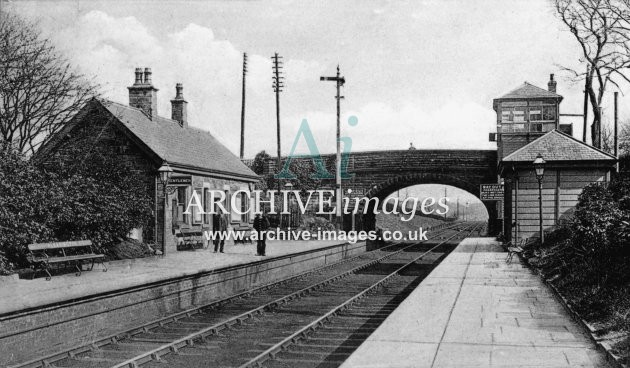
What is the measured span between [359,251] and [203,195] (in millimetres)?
8158

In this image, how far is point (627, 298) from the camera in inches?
352

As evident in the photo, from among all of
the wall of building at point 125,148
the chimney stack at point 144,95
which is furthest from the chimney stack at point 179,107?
the wall of building at point 125,148

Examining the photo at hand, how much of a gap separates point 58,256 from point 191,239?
840 centimetres

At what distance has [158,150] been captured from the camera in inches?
881

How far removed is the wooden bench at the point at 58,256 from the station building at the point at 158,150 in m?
4.71

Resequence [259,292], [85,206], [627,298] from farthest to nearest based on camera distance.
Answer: [85,206], [259,292], [627,298]

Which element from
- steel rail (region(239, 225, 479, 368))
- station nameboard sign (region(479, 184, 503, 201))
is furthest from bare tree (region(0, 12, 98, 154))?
station nameboard sign (region(479, 184, 503, 201))

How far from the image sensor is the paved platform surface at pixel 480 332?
22.9 ft

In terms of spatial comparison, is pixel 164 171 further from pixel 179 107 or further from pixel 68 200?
pixel 179 107

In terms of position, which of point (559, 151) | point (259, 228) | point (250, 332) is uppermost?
point (559, 151)

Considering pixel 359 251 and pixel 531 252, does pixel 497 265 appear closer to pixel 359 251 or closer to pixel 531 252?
pixel 531 252

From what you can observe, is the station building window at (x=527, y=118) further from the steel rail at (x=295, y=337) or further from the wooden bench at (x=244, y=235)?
the steel rail at (x=295, y=337)

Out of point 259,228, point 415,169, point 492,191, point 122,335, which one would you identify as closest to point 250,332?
point 122,335

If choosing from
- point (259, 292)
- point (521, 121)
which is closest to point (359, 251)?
point (521, 121)
